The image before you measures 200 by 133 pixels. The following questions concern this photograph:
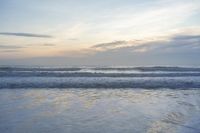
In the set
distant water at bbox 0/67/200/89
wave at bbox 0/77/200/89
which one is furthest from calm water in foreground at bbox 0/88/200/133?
distant water at bbox 0/67/200/89

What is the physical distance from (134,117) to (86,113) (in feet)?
4.52

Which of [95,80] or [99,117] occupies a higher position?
[95,80]

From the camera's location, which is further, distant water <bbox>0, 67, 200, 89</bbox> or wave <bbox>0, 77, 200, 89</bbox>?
distant water <bbox>0, 67, 200, 89</bbox>

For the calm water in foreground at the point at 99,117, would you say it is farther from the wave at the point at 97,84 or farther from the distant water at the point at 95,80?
the distant water at the point at 95,80

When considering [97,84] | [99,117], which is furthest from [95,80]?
[99,117]

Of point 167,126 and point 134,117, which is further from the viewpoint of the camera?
point 134,117

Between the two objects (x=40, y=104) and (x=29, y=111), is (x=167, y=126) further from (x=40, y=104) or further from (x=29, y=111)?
(x=40, y=104)

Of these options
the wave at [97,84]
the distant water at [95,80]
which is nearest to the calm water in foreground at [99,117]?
the wave at [97,84]

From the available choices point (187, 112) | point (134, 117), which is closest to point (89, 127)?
point (134, 117)

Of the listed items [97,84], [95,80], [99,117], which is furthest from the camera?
[95,80]

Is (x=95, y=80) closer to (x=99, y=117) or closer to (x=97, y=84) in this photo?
(x=97, y=84)

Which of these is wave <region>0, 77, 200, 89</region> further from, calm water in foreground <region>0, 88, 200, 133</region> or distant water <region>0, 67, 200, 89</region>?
calm water in foreground <region>0, 88, 200, 133</region>

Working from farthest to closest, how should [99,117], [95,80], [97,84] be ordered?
[95,80] → [97,84] → [99,117]

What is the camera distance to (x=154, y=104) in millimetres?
9594
